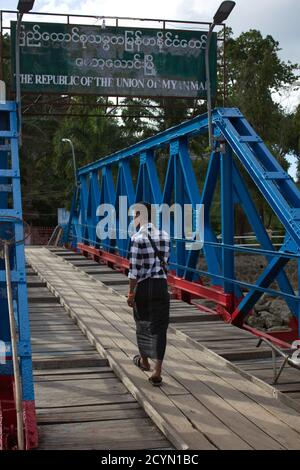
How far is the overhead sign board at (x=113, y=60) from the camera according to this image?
13.1 meters

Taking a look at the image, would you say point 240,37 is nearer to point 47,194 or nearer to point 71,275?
point 47,194

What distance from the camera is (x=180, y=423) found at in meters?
4.48

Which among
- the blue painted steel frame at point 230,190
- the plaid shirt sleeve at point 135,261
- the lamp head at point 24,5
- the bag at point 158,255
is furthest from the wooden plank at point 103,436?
the lamp head at point 24,5

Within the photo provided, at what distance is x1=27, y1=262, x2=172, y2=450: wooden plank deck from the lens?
4215 millimetres

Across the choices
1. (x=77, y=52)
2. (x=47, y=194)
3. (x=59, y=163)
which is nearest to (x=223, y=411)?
(x=77, y=52)

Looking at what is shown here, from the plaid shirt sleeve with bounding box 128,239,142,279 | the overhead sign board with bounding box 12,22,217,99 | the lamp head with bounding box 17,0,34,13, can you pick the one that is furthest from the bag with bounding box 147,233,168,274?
the overhead sign board with bounding box 12,22,217,99

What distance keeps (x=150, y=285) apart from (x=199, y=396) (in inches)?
39.5

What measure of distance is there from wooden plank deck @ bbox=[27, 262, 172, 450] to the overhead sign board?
23.2 ft

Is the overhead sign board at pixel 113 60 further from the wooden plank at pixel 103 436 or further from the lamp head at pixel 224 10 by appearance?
the wooden plank at pixel 103 436

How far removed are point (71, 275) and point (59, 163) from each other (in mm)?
24178

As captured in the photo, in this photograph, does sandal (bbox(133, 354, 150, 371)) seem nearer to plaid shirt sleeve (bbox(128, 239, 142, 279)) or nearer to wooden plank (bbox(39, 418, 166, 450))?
plaid shirt sleeve (bbox(128, 239, 142, 279))

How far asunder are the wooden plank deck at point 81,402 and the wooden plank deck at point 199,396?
0.23 ft

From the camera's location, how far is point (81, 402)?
502cm
